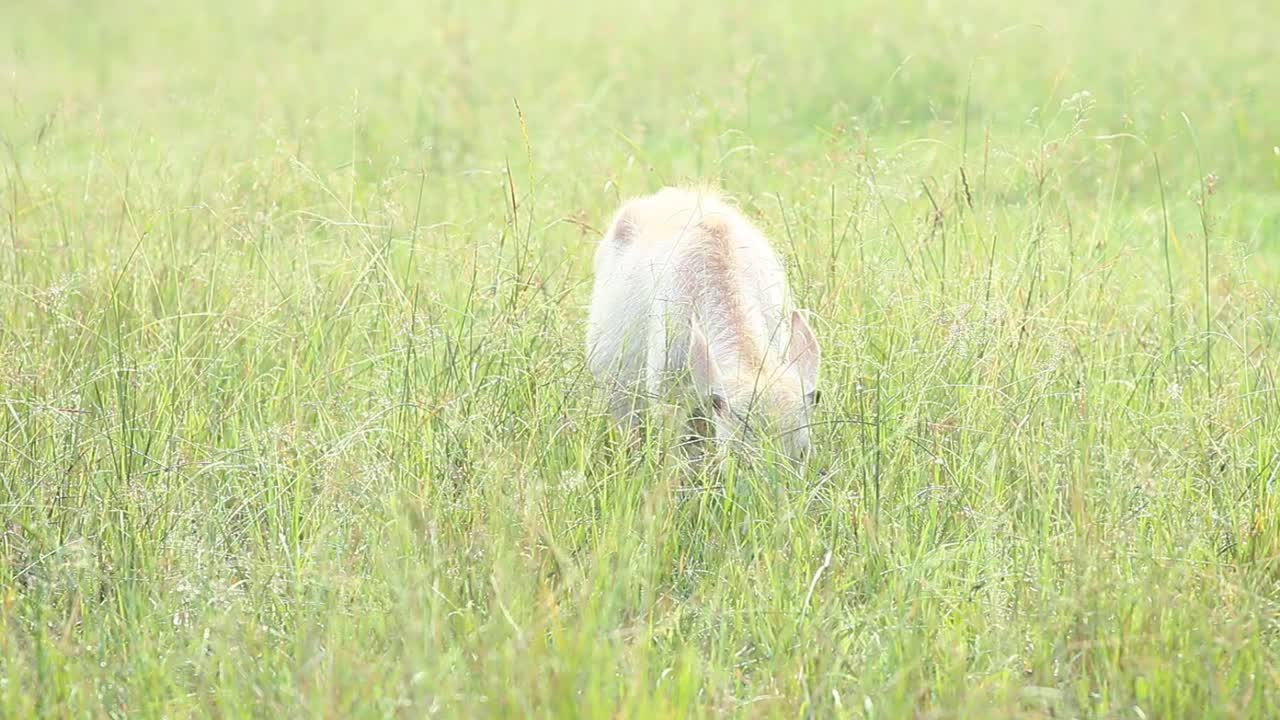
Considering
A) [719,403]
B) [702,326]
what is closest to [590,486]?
[719,403]

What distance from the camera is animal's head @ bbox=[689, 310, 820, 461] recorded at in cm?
422

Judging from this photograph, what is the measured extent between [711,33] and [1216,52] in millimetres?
4447

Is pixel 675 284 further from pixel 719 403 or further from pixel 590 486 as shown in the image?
pixel 590 486

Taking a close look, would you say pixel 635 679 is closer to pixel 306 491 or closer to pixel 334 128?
pixel 306 491

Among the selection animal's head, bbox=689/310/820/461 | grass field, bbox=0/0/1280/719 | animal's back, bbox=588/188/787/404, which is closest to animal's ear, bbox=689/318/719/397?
animal's head, bbox=689/310/820/461

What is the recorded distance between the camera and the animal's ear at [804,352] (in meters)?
4.40

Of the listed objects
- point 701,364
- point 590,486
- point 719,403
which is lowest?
point 590,486

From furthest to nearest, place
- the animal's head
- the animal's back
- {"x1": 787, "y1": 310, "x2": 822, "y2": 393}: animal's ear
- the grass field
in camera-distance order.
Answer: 1. the animal's back
2. {"x1": 787, "y1": 310, "x2": 822, "y2": 393}: animal's ear
3. the animal's head
4. the grass field

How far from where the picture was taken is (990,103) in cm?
1007

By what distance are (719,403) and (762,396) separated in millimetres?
167

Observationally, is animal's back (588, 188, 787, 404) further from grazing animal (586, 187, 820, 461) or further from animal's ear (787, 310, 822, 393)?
animal's ear (787, 310, 822, 393)

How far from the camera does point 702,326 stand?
4680 mm

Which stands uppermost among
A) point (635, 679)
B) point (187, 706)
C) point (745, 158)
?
point (745, 158)

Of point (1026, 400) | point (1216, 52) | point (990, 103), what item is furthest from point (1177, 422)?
point (1216, 52)
